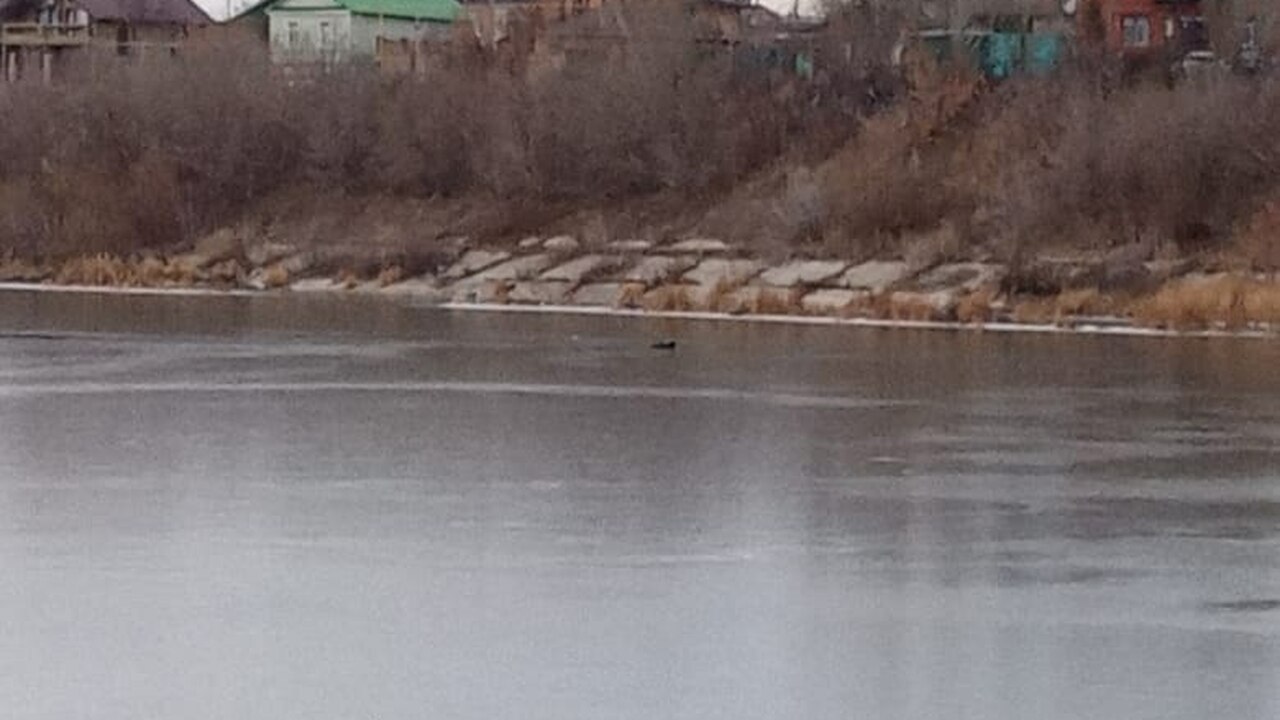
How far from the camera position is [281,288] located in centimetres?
4375

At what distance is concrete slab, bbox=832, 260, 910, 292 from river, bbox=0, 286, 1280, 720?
10.5m

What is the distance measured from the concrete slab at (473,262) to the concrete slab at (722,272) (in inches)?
159

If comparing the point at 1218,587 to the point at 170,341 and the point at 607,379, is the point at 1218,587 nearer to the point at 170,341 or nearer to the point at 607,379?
the point at 607,379

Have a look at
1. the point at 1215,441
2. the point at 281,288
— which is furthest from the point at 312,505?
the point at 281,288

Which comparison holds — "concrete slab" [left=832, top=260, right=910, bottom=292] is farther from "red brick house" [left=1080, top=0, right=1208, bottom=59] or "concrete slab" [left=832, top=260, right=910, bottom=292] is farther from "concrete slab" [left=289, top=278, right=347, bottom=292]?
"red brick house" [left=1080, top=0, right=1208, bottom=59]

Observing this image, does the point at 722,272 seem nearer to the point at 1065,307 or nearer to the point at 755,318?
the point at 755,318

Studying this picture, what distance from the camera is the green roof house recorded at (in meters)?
70.4

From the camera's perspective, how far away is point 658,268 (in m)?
40.9

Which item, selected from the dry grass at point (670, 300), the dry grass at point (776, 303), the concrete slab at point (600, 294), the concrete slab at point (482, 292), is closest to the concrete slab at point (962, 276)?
the dry grass at point (776, 303)

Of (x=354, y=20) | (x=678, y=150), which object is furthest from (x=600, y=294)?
(x=354, y=20)

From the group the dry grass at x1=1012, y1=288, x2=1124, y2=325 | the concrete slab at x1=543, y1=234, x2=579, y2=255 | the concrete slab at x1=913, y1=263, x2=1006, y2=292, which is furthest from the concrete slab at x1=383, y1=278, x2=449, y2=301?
the dry grass at x1=1012, y1=288, x2=1124, y2=325

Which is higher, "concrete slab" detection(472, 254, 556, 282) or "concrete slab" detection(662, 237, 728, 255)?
"concrete slab" detection(662, 237, 728, 255)

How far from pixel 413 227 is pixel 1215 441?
28.4 m

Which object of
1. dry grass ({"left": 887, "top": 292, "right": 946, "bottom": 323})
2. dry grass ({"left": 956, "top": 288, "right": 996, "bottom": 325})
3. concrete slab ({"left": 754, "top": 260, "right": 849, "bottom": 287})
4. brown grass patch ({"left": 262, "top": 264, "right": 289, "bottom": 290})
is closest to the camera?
dry grass ({"left": 956, "top": 288, "right": 996, "bottom": 325})
